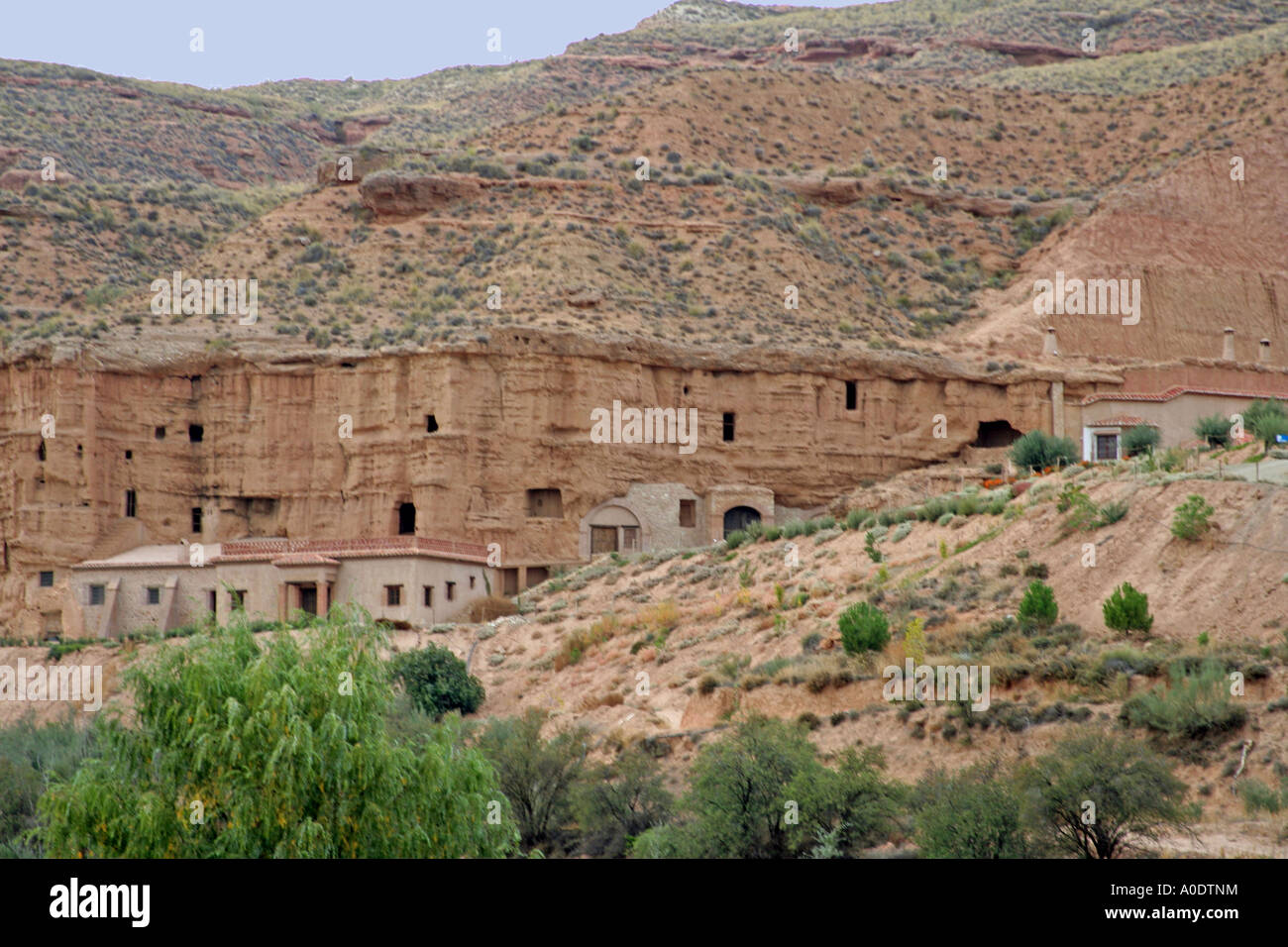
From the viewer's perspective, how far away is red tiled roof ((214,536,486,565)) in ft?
155

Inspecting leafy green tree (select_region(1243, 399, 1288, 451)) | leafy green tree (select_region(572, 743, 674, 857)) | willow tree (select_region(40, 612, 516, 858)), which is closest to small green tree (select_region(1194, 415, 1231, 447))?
leafy green tree (select_region(1243, 399, 1288, 451))

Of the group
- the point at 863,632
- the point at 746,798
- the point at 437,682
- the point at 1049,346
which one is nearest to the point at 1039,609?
the point at 863,632

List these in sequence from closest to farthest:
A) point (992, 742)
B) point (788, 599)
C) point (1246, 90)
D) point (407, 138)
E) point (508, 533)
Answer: point (992, 742) → point (788, 599) → point (508, 533) → point (1246, 90) → point (407, 138)

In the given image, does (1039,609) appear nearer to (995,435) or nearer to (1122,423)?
(1122,423)

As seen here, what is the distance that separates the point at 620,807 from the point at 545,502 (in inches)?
899

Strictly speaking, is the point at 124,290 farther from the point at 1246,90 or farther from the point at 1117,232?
the point at 1246,90

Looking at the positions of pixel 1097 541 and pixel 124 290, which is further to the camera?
pixel 124 290

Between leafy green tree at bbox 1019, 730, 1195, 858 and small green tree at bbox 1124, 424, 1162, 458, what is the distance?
22790 mm

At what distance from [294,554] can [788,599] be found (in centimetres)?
1280

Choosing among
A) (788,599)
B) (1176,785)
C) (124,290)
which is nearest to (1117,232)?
(788,599)

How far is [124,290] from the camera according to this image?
6800 cm

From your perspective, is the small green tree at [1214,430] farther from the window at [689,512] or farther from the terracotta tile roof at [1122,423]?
the window at [689,512]

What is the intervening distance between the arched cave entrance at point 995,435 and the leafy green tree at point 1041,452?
497 cm

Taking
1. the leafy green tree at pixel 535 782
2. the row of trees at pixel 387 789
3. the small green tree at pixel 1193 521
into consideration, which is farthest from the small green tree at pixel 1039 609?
the leafy green tree at pixel 535 782
